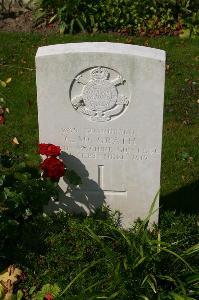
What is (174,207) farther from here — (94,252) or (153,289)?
(153,289)

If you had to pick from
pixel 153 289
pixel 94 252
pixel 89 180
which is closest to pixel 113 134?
pixel 89 180

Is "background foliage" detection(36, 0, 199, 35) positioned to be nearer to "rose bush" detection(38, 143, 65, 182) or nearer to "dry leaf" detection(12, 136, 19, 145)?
"dry leaf" detection(12, 136, 19, 145)

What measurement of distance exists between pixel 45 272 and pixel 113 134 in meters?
1.11

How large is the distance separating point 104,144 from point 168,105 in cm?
263

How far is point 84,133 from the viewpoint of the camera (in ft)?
14.7

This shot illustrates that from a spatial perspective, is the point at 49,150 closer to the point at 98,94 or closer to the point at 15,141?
the point at 98,94

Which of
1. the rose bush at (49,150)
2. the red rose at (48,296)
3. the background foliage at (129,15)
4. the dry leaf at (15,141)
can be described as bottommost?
the dry leaf at (15,141)

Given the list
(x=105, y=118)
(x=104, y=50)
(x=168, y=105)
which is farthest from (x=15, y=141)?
(x=104, y=50)

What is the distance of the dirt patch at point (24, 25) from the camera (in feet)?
30.3

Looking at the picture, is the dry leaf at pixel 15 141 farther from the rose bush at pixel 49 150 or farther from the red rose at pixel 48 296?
the red rose at pixel 48 296

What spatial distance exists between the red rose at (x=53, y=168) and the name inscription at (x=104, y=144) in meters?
0.21

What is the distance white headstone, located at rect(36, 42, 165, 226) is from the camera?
4.18m

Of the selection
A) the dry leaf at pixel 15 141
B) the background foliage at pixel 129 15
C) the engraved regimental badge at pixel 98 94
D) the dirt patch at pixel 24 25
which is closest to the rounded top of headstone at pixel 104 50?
the engraved regimental badge at pixel 98 94

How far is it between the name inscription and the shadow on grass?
84 centimetres
